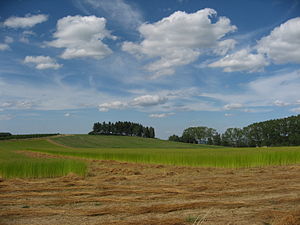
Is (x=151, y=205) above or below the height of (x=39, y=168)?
below

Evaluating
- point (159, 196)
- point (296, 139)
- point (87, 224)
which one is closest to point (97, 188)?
point (159, 196)

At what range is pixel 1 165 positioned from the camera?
10.9 meters

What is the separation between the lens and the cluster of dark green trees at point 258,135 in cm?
8056

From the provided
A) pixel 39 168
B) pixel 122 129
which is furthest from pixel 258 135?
pixel 39 168

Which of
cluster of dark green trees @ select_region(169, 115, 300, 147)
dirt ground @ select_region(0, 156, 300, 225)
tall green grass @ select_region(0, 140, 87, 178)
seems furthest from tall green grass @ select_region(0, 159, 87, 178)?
cluster of dark green trees @ select_region(169, 115, 300, 147)

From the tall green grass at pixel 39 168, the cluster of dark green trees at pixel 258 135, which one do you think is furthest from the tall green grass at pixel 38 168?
the cluster of dark green trees at pixel 258 135

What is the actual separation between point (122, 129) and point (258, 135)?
42.1 metres

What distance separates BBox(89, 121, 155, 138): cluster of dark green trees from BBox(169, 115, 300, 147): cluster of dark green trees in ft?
Result: 33.5

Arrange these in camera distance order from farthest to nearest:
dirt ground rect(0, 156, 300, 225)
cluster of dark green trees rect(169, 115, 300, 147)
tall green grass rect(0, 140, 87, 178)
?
cluster of dark green trees rect(169, 115, 300, 147) < tall green grass rect(0, 140, 87, 178) < dirt ground rect(0, 156, 300, 225)

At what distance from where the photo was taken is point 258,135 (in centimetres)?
8650

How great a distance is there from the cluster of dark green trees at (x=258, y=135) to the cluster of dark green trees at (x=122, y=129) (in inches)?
402

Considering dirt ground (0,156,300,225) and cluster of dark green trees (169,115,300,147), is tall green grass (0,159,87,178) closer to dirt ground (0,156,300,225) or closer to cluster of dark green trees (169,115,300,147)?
dirt ground (0,156,300,225)

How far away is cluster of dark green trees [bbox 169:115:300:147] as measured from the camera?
8056 centimetres

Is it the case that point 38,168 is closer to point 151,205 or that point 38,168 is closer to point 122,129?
point 151,205
